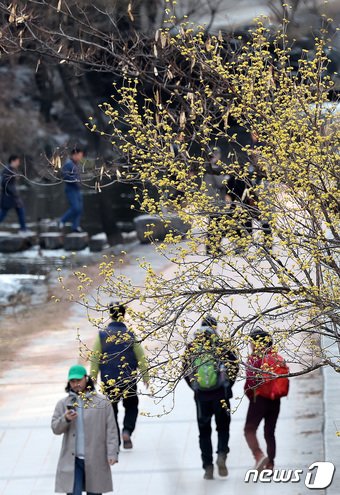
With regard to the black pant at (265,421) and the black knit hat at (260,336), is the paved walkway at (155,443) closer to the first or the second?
the black pant at (265,421)

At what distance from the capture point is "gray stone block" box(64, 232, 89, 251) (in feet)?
83.2

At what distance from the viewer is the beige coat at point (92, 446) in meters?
11.6

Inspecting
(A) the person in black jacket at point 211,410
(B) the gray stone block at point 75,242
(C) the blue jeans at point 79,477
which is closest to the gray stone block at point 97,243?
(B) the gray stone block at point 75,242

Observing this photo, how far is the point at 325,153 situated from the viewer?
33.1ft

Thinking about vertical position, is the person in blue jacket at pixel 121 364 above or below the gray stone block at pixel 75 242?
below

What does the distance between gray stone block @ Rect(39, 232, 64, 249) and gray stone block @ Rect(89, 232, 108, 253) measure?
0.56 m

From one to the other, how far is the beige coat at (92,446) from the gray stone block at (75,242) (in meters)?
13.7

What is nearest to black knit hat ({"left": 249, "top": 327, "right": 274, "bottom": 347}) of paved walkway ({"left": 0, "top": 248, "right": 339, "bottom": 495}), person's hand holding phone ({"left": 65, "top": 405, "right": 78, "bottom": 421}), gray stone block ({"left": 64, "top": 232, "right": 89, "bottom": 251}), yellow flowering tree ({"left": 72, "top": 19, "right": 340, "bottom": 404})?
yellow flowering tree ({"left": 72, "top": 19, "right": 340, "bottom": 404})

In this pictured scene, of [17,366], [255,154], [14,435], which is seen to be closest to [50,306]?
[17,366]

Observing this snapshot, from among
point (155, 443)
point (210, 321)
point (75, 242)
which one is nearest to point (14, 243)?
point (75, 242)

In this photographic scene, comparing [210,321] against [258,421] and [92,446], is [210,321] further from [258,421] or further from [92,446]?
[258,421]

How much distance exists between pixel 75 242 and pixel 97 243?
474 mm

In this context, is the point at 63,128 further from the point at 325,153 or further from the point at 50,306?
the point at 325,153

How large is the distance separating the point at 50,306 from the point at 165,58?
9166 millimetres
